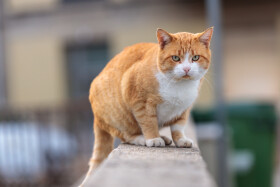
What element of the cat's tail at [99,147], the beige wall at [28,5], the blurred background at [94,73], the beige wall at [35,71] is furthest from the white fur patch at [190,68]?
the beige wall at [28,5]

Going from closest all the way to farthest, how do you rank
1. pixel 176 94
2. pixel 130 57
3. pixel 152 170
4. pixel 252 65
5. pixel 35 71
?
1. pixel 152 170
2. pixel 176 94
3. pixel 130 57
4. pixel 252 65
5. pixel 35 71

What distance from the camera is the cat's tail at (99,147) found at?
5.23 feet

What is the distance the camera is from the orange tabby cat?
57.1 inches

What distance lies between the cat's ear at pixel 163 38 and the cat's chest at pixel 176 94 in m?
0.16

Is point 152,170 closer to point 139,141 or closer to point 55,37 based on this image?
point 139,141

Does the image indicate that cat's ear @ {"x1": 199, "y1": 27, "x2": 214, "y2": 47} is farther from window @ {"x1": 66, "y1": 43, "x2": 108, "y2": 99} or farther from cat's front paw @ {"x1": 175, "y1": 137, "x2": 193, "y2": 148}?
window @ {"x1": 66, "y1": 43, "x2": 108, "y2": 99}

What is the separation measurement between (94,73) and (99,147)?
23.5ft

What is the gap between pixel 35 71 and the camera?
8.60m

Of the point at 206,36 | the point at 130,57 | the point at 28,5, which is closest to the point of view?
the point at 206,36

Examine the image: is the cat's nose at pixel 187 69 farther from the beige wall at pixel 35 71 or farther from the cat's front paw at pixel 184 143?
the beige wall at pixel 35 71

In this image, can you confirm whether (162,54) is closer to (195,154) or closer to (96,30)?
(195,154)

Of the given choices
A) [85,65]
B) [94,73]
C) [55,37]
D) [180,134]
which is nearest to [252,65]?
[94,73]

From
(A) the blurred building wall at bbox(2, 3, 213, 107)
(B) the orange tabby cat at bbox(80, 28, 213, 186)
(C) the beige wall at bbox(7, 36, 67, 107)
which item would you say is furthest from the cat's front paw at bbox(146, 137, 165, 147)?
(C) the beige wall at bbox(7, 36, 67, 107)

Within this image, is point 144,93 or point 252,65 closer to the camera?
point 144,93
